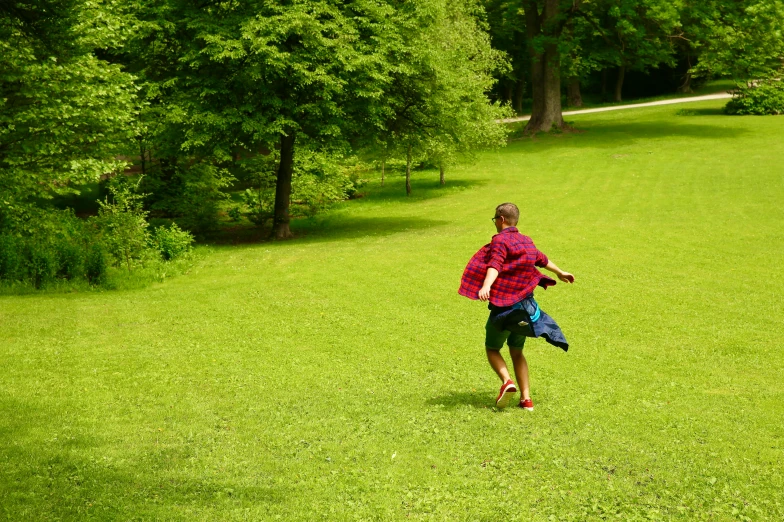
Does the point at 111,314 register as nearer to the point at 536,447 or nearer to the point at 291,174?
the point at 536,447

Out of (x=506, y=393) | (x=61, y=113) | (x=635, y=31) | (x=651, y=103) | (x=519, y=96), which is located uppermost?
(x=635, y=31)

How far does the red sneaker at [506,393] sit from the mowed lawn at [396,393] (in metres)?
0.16

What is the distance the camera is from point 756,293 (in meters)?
16.2

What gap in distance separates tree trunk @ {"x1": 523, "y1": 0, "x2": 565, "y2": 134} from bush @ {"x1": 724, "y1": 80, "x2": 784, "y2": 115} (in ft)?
38.8

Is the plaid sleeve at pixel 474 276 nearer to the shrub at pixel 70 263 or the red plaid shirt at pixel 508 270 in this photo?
the red plaid shirt at pixel 508 270

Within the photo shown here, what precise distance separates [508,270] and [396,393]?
236cm

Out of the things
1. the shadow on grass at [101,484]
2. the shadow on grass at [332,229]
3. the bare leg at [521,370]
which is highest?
the bare leg at [521,370]

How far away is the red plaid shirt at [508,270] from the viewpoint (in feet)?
29.2

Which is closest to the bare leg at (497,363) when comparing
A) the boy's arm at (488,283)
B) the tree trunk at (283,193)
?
the boy's arm at (488,283)

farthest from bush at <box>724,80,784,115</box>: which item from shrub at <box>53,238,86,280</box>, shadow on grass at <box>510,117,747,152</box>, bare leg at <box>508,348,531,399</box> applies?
bare leg at <box>508,348,531,399</box>

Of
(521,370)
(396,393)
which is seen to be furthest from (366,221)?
(521,370)

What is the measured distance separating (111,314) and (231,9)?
14.3 meters

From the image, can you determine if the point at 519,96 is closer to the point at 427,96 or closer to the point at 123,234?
the point at 427,96

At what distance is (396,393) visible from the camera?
10148 mm
